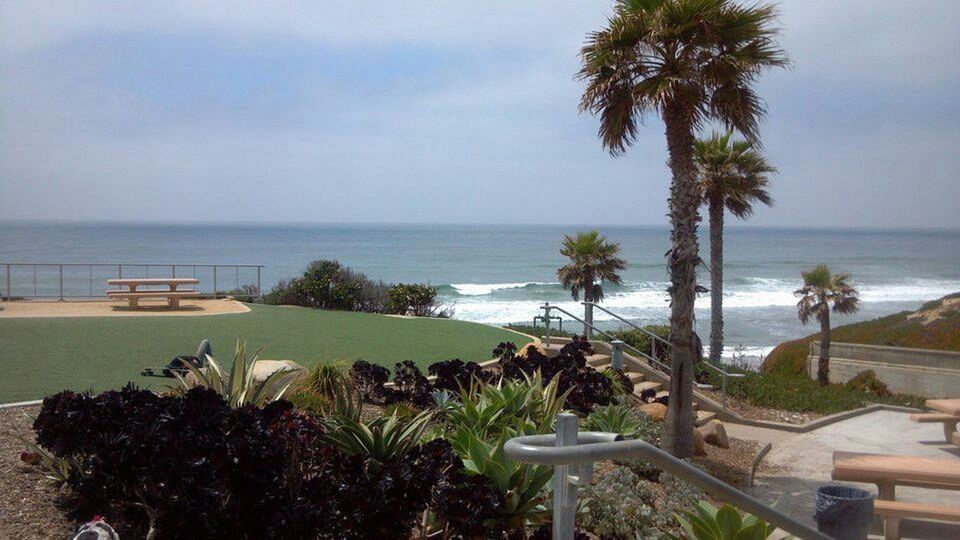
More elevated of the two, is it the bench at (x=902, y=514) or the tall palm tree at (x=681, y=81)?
the tall palm tree at (x=681, y=81)

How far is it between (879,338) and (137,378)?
95.9 ft

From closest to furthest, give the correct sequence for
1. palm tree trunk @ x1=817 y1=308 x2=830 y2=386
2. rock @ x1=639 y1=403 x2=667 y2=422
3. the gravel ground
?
the gravel ground → rock @ x1=639 y1=403 x2=667 y2=422 → palm tree trunk @ x1=817 y1=308 x2=830 y2=386

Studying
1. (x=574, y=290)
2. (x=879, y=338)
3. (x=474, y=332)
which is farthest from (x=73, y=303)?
(x=879, y=338)

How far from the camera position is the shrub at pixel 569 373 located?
31.2 feet

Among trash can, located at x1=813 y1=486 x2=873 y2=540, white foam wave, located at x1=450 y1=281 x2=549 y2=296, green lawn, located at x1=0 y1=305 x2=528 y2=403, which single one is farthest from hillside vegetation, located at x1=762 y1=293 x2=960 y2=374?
white foam wave, located at x1=450 y1=281 x2=549 y2=296

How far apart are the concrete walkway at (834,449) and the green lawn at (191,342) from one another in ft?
15.1

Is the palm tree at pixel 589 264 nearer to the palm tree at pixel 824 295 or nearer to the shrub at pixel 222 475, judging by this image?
the palm tree at pixel 824 295

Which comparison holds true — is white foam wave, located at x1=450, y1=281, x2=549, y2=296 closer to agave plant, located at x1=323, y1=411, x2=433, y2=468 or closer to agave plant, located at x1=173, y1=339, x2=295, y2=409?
agave plant, located at x1=173, y1=339, x2=295, y2=409

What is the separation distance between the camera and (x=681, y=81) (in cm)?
1002

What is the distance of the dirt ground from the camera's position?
53.5 ft

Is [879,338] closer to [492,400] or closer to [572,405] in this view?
[572,405]

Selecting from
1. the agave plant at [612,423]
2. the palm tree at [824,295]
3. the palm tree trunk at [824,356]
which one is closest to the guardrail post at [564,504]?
the agave plant at [612,423]

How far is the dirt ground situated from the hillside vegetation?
17.9 metres

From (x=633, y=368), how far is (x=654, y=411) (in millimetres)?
2775
